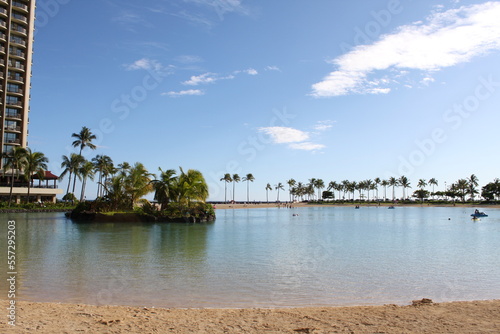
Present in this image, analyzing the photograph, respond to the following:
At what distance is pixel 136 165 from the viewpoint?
164 ft

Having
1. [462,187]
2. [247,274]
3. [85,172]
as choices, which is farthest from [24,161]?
[462,187]

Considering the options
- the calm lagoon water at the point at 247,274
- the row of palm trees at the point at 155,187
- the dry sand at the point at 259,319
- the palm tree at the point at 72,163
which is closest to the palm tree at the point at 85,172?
the palm tree at the point at 72,163

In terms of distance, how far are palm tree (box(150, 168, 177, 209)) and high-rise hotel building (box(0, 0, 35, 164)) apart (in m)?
44.7

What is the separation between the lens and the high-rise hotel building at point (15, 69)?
7481 centimetres

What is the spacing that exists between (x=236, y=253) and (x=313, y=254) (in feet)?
15.0

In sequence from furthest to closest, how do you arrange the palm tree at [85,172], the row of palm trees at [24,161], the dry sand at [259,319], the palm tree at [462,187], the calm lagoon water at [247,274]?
the palm tree at [462,187], the palm tree at [85,172], the row of palm trees at [24,161], the calm lagoon water at [247,274], the dry sand at [259,319]

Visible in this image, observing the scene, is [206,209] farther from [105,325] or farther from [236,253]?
[105,325]

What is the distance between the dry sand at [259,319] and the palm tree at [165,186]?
3986cm

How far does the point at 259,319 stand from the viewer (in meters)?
8.91

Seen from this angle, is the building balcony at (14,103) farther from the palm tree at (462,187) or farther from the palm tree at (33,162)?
the palm tree at (462,187)

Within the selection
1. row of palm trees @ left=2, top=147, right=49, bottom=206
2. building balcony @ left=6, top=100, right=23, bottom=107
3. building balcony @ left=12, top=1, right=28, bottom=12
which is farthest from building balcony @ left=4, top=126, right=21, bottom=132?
building balcony @ left=12, top=1, right=28, bottom=12

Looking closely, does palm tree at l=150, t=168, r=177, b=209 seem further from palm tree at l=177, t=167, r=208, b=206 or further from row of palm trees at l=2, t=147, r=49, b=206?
row of palm trees at l=2, t=147, r=49, b=206

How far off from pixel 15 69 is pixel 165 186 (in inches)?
2050

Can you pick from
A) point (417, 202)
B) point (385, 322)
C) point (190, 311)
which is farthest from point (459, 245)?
point (417, 202)
